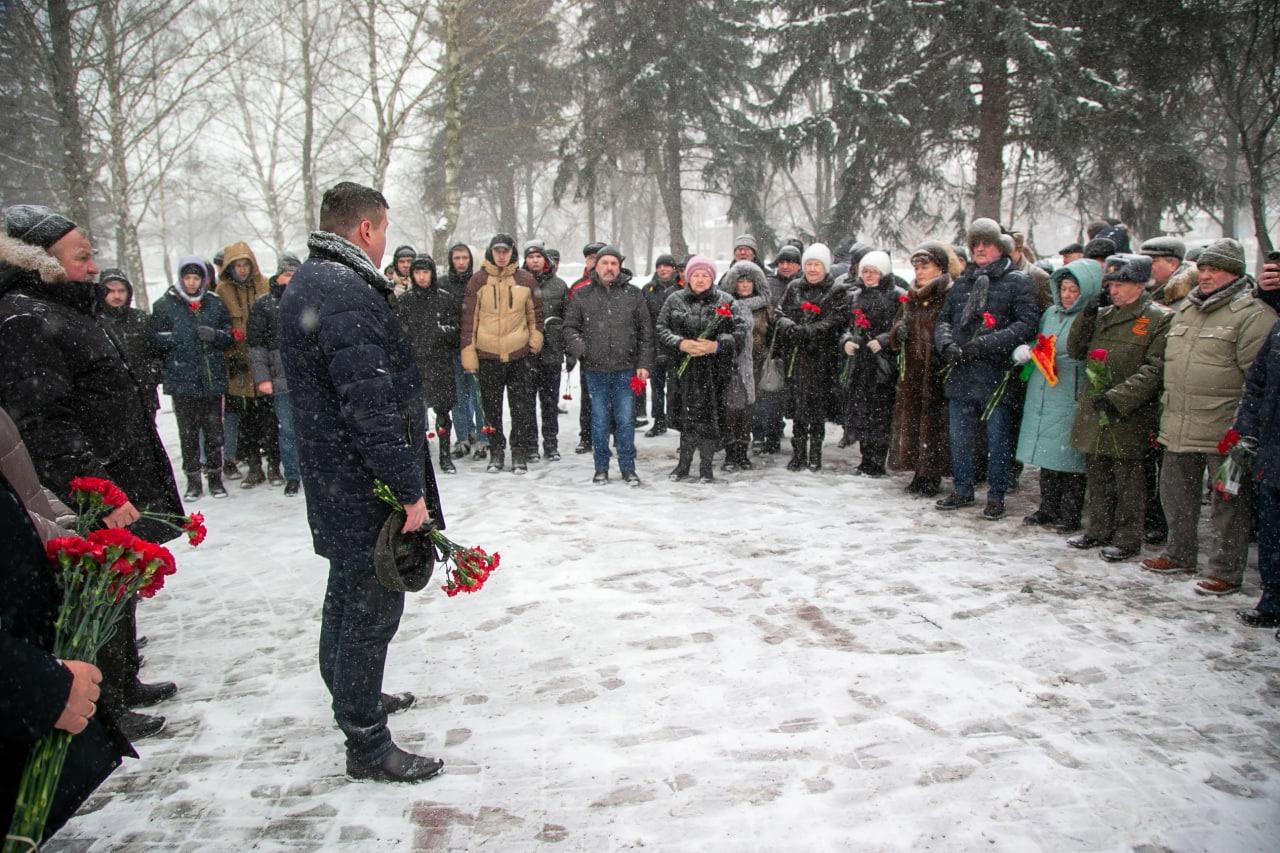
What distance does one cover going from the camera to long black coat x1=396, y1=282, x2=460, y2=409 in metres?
8.51

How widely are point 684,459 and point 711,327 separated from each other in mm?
1312

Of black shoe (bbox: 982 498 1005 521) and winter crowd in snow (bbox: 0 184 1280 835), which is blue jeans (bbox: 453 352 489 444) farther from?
black shoe (bbox: 982 498 1005 521)

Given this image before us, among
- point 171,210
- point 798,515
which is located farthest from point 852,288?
point 171,210

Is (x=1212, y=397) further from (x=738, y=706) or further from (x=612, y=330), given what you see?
(x=612, y=330)

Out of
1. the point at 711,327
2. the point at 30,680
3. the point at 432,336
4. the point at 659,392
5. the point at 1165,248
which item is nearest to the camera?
the point at 30,680

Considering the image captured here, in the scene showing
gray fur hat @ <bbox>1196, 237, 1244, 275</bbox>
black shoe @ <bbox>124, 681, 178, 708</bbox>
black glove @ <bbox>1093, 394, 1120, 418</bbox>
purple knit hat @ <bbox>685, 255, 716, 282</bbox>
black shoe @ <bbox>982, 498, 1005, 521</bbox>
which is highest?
purple knit hat @ <bbox>685, 255, 716, 282</bbox>

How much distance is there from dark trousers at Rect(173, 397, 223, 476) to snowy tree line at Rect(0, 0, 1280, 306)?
5.20 metres

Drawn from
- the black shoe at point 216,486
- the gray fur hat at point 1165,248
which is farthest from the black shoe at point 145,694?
the gray fur hat at point 1165,248

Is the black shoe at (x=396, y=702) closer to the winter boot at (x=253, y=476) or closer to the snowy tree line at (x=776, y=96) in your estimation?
the winter boot at (x=253, y=476)

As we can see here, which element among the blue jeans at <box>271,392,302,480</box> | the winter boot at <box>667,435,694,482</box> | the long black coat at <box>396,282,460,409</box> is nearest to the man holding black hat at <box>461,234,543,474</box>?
the long black coat at <box>396,282,460,409</box>

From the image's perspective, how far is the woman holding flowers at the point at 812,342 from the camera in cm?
810

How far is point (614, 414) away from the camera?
7918 millimetres

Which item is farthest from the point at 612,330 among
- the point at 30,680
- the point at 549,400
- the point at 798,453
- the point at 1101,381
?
the point at 30,680

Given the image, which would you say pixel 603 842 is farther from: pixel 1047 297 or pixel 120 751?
pixel 1047 297
